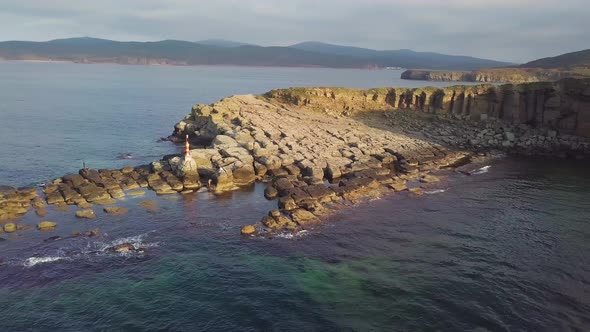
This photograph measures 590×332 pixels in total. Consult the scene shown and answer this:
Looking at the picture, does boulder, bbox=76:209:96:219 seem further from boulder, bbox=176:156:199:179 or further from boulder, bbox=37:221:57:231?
boulder, bbox=176:156:199:179

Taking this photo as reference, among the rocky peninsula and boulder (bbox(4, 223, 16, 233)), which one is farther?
the rocky peninsula

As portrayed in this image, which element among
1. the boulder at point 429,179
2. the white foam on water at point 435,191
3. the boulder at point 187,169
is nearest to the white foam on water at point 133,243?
the boulder at point 187,169

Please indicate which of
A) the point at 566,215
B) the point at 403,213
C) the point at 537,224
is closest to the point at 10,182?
the point at 403,213

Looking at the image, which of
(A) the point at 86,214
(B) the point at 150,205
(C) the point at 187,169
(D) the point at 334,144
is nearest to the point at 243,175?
(C) the point at 187,169

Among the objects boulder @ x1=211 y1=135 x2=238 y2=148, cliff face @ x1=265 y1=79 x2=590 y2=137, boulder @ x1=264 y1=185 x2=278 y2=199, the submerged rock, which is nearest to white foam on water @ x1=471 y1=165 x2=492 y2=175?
cliff face @ x1=265 y1=79 x2=590 y2=137

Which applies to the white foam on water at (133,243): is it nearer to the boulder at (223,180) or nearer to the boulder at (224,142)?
the boulder at (223,180)

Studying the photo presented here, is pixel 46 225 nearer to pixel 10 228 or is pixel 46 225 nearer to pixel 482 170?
pixel 10 228
